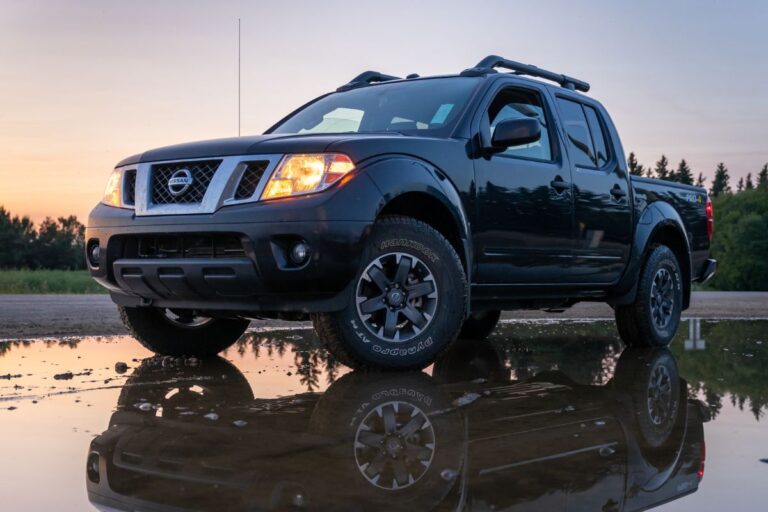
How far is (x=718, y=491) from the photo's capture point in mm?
3008

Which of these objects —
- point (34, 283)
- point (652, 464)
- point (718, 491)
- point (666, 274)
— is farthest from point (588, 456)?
point (34, 283)

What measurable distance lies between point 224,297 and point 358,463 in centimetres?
228

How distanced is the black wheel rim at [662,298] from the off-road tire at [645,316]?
37 millimetres

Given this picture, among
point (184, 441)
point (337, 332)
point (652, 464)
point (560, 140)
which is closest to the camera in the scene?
point (652, 464)

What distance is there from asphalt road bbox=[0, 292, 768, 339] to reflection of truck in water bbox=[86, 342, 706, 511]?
3.22 m

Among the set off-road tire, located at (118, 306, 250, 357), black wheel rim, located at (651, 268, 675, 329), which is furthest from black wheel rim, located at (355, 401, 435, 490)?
black wheel rim, located at (651, 268, 675, 329)

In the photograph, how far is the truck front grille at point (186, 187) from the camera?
5355 mm

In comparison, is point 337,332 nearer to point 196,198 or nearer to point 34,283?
point 196,198

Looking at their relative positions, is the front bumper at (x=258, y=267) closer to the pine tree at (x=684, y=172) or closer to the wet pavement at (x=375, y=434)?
the wet pavement at (x=375, y=434)

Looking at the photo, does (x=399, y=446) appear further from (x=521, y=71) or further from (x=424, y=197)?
(x=521, y=71)

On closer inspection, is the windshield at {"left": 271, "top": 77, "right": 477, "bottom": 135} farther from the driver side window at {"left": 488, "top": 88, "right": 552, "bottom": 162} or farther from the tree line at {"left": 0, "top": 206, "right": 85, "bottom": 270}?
the tree line at {"left": 0, "top": 206, "right": 85, "bottom": 270}

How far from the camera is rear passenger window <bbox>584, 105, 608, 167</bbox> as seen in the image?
7.57 m

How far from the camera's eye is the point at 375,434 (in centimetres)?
378

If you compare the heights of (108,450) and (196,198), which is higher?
(196,198)
